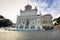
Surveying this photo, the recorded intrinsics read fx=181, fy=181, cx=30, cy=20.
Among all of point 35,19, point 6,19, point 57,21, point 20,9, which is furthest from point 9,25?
point 57,21

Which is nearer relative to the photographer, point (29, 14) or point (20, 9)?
point (20, 9)

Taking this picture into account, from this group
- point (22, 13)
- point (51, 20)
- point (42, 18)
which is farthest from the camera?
point (22, 13)

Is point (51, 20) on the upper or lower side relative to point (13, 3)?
lower

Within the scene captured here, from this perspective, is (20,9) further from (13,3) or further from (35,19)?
(35,19)

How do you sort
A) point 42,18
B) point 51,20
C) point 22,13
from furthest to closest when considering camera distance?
point 22,13 → point 42,18 → point 51,20

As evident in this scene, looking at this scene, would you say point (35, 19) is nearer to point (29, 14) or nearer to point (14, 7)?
point (29, 14)

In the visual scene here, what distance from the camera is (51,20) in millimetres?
6164

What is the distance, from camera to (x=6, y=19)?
633cm

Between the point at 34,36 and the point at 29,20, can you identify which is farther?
the point at 34,36

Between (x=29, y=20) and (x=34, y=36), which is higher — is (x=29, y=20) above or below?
above

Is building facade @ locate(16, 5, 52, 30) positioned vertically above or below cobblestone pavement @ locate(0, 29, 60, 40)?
above

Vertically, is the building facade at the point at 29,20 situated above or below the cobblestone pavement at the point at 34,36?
above

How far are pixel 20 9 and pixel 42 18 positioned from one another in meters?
0.87

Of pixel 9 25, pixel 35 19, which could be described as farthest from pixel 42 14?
pixel 9 25
